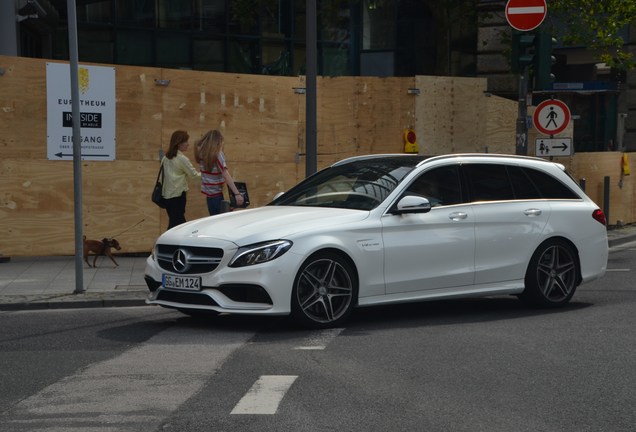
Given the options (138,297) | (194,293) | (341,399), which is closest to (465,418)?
(341,399)

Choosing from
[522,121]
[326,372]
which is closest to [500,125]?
[522,121]

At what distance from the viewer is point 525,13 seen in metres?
16.9

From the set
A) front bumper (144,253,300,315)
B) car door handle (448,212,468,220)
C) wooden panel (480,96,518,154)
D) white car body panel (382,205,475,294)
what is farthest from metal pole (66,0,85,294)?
wooden panel (480,96,518,154)

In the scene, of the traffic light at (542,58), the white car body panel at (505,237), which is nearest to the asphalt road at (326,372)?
the white car body panel at (505,237)

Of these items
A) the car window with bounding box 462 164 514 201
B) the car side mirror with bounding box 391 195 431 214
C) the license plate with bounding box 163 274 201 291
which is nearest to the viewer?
the license plate with bounding box 163 274 201 291

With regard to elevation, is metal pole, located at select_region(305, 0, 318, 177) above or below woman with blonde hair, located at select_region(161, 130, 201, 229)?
above

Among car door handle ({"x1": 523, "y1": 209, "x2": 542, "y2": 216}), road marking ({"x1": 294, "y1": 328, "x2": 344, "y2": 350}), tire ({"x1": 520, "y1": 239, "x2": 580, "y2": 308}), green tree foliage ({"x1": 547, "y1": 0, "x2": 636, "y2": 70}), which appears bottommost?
road marking ({"x1": 294, "y1": 328, "x2": 344, "y2": 350})

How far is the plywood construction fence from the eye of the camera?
51.8 feet

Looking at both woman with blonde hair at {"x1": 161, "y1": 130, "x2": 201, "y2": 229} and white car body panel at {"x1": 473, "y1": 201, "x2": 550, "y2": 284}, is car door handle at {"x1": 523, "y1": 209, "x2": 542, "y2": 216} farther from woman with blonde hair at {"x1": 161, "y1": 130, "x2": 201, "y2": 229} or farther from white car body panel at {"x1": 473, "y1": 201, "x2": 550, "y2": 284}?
woman with blonde hair at {"x1": 161, "y1": 130, "x2": 201, "y2": 229}

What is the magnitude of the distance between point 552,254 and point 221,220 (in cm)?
329

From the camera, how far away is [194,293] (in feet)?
32.2

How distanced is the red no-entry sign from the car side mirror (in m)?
7.15

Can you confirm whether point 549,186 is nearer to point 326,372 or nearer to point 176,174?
point 326,372

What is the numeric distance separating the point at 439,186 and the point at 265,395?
4253 millimetres
